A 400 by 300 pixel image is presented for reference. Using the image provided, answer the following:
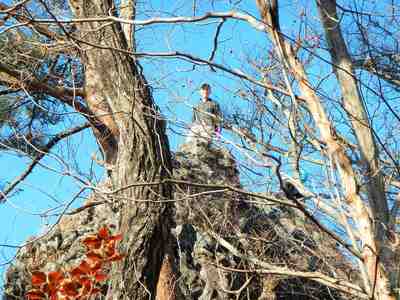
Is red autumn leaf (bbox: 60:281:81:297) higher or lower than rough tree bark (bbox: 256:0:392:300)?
lower

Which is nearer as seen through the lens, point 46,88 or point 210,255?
point 46,88

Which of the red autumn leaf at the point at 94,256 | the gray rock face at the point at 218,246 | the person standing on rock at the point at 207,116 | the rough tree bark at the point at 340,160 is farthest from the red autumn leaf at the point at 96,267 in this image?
the gray rock face at the point at 218,246

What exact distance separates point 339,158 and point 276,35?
0.73 m

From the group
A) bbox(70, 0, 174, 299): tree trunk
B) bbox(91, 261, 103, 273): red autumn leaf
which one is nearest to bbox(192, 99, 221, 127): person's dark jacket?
bbox(70, 0, 174, 299): tree trunk

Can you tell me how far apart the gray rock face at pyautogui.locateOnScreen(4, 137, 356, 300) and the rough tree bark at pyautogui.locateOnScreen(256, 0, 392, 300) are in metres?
3.26

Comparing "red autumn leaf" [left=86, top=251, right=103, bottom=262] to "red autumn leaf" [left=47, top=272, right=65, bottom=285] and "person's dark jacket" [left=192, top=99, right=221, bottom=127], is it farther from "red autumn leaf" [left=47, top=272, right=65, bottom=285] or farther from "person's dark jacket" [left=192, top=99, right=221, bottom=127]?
"person's dark jacket" [left=192, top=99, right=221, bottom=127]

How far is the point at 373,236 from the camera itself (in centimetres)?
333

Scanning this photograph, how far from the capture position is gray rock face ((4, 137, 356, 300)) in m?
7.00

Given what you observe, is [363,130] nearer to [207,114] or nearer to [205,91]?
[207,114]

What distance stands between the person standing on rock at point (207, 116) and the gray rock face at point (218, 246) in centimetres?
128

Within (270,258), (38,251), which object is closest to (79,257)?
(38,251)

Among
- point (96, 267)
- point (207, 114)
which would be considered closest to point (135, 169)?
point (207, 114)

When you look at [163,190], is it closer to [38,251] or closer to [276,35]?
[276,35]

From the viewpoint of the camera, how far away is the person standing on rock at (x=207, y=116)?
14.0 feet
